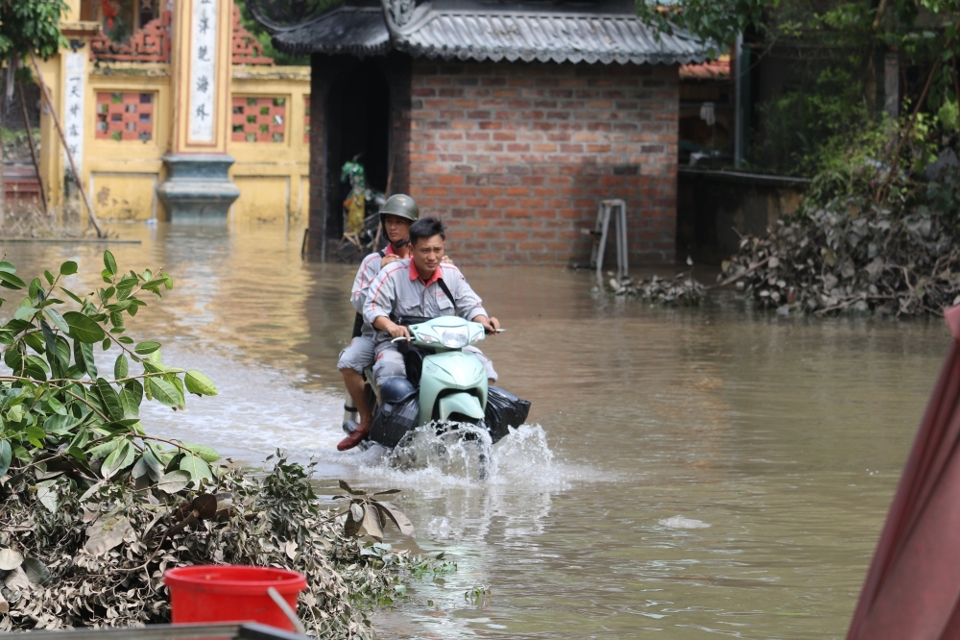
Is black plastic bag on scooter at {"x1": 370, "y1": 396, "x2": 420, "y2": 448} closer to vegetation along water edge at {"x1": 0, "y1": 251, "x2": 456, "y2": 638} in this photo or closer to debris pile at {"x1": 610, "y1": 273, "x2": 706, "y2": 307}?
vegetation along water edge at {"x1": 0, "y1": 251, "x2": 456, "y2": 638}

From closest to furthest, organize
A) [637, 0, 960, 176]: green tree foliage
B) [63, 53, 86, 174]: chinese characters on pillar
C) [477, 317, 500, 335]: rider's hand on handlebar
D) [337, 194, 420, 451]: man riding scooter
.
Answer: [477, 317, 500, 335]: rider's hand on handlebar → [337, 194, 420, 451]: man riding scooter → [637, 0, 960, 176]: green tree foliage → [63, 53, 86, 174]: chinese characters on pillar

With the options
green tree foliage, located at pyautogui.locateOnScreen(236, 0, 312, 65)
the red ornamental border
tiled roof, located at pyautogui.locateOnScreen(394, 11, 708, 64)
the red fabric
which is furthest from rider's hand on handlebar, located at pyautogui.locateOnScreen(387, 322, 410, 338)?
green tree foliage, located at pyautogui.locateOnScreen(236, 0, 312, 65)

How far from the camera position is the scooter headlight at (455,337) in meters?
7.41

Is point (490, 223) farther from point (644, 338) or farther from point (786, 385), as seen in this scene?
point (786, 385)

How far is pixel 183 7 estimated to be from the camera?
1048 inches

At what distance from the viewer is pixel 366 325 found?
26.5ft

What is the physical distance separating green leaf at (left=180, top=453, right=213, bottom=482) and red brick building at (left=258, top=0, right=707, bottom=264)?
13049 mm

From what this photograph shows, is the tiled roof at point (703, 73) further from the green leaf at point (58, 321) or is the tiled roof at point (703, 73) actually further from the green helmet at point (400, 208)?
the green leaf at point (58, 321)

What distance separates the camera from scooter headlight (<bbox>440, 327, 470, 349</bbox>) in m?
7.41

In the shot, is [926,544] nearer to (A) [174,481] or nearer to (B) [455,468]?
(A) [174,481]

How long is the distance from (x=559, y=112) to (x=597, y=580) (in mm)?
13675

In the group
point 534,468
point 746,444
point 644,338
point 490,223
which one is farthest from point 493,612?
point 490,223

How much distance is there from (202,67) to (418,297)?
66.1 feet

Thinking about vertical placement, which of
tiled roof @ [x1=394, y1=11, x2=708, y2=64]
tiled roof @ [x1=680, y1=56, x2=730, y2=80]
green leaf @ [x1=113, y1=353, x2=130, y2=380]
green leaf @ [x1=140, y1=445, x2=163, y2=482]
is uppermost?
tiled roof @ [x1=680, y1=56, x2=730, y2=80]
